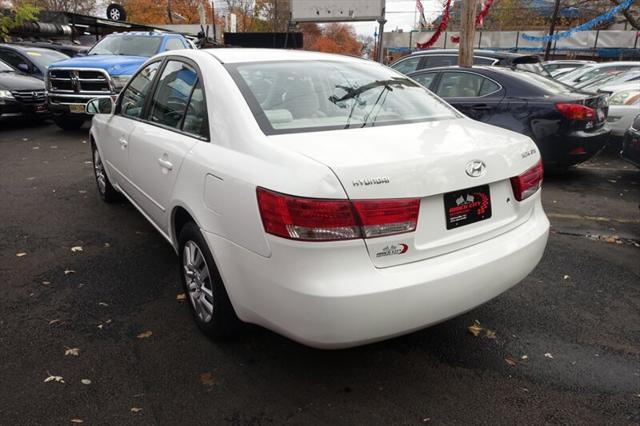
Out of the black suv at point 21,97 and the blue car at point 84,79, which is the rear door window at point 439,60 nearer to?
the blue car at point 84,79

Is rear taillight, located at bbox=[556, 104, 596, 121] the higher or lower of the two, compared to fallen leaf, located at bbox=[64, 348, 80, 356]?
higher

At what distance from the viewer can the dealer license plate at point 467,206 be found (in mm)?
2264

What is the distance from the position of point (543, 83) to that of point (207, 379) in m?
5.97

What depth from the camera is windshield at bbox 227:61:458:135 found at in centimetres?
262

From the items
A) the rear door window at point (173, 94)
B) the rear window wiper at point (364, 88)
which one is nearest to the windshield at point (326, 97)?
the rear window wiper at point (364, 88)

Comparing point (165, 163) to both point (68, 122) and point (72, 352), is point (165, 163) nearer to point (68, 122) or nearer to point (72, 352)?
point (72, 352)

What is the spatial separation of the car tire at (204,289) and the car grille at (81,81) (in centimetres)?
723

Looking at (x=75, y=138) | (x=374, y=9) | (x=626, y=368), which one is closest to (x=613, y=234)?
(x=626, y=368)

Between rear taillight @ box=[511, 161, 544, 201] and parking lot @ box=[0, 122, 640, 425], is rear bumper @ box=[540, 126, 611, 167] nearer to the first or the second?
parking lot @ box=[0, 122, 640, 425]

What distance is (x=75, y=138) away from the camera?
9.72 metres

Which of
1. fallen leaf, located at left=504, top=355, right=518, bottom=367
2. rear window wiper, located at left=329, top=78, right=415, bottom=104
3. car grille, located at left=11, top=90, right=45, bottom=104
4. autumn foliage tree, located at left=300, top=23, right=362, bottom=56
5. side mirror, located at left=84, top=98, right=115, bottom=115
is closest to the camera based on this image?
fallen leaf, located at left=504, top=355, right=518, bottom=367

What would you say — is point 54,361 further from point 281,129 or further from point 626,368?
point 626,368

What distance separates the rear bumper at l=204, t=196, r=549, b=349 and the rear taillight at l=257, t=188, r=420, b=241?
43mm

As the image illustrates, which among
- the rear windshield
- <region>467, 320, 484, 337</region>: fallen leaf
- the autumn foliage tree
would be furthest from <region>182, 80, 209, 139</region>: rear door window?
the autumn foliage tree
